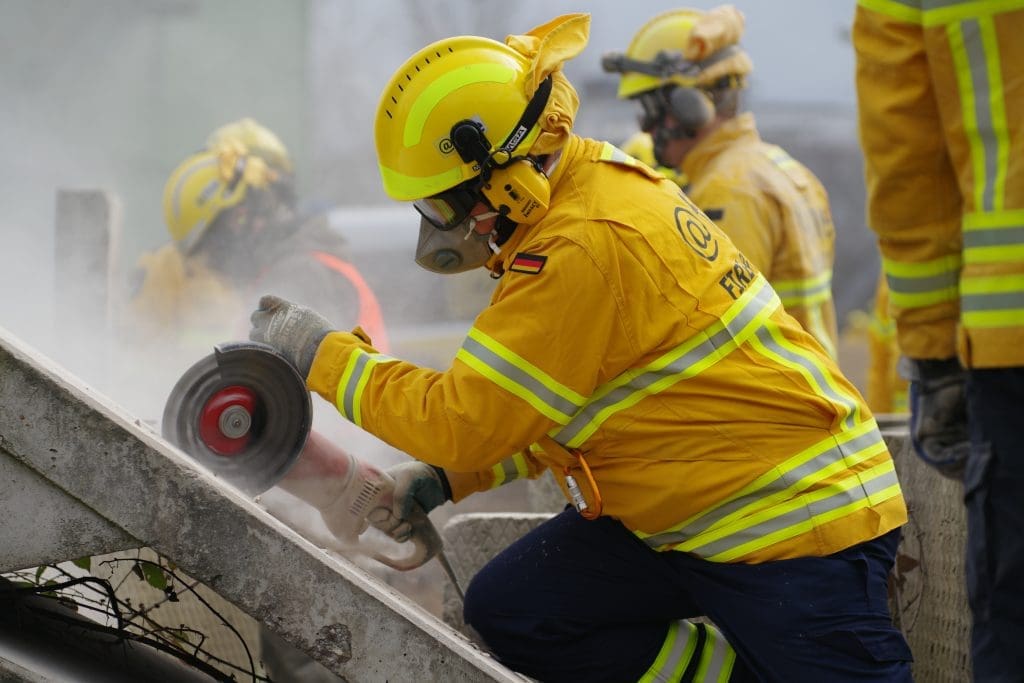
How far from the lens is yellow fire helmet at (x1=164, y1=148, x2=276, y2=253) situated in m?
6.04

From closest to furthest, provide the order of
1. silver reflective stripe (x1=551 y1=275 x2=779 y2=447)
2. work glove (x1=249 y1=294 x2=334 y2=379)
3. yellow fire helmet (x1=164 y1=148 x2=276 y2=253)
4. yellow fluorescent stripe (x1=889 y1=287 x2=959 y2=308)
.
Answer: yellow fluorescent stripe (x1=889 y1=287 x2=959 y2=308) < silver reflective stripe (x1=551 y1=275 x2=779 y2=447) < work glove (x1=249 y1=294 x2=334 y2=379) < yellow fire helmet (x1=164 y1=148 x2=276 y2=253)

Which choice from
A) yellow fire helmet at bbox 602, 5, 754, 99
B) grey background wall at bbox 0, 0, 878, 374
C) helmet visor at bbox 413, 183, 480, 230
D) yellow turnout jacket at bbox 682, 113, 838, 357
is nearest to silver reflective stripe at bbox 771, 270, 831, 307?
yellow turnout jacket at bbox 682, 113, 838, 357

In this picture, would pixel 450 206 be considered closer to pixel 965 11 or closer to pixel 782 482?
pixel 782 482

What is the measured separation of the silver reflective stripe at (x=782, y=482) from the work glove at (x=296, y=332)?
0.88 metres

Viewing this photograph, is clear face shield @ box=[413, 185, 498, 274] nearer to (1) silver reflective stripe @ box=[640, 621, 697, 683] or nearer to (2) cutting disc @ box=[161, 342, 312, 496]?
(2) cutting disc @ box=[161, 342, 312, 496]

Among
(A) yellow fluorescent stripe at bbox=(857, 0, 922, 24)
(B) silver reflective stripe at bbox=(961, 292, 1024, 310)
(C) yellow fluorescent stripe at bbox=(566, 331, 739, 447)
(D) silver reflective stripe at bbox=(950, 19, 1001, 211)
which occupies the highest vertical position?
(A) yellow fluorescent stripe at bbox=(857, 0, 922, 24)

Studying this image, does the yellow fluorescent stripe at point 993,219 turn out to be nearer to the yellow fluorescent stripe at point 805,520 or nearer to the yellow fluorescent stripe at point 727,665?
the yellow fluorescent stripe at point 805,520

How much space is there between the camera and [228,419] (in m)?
2.72

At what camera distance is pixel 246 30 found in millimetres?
11945

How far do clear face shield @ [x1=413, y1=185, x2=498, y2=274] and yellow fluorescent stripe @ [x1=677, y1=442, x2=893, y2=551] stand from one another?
763 millimetres

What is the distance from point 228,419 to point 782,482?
4.05 feet

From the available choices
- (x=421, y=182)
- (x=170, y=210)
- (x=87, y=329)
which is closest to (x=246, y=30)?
(x=170, y=210)

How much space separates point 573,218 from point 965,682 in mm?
1609

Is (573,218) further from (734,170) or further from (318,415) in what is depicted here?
(318,415)
